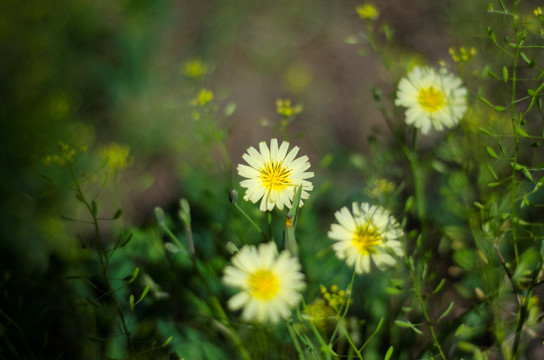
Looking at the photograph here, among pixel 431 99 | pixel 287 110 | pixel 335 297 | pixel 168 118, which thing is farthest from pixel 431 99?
pixel 168 118

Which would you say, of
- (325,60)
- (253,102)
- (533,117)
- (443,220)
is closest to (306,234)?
(443,220)

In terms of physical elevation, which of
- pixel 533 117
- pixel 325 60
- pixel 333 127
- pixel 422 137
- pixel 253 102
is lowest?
pixel 533 117

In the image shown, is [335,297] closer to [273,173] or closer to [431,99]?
[273,173]

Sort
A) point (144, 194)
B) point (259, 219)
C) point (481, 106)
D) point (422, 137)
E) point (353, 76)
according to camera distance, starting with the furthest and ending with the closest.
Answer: point (353, 76) → point (144, 194) → point (422, 137) → point (481, 106) → point (259, 219)

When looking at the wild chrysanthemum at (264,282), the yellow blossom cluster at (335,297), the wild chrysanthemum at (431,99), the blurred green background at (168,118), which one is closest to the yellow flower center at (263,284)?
the wild chrysanthemum at (264,282)

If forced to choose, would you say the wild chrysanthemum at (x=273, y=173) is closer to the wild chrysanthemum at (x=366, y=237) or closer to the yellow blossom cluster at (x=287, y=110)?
the wild chrysanthemum at (x=366, y=237)

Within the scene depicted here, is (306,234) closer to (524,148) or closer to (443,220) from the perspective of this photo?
(443,220)
